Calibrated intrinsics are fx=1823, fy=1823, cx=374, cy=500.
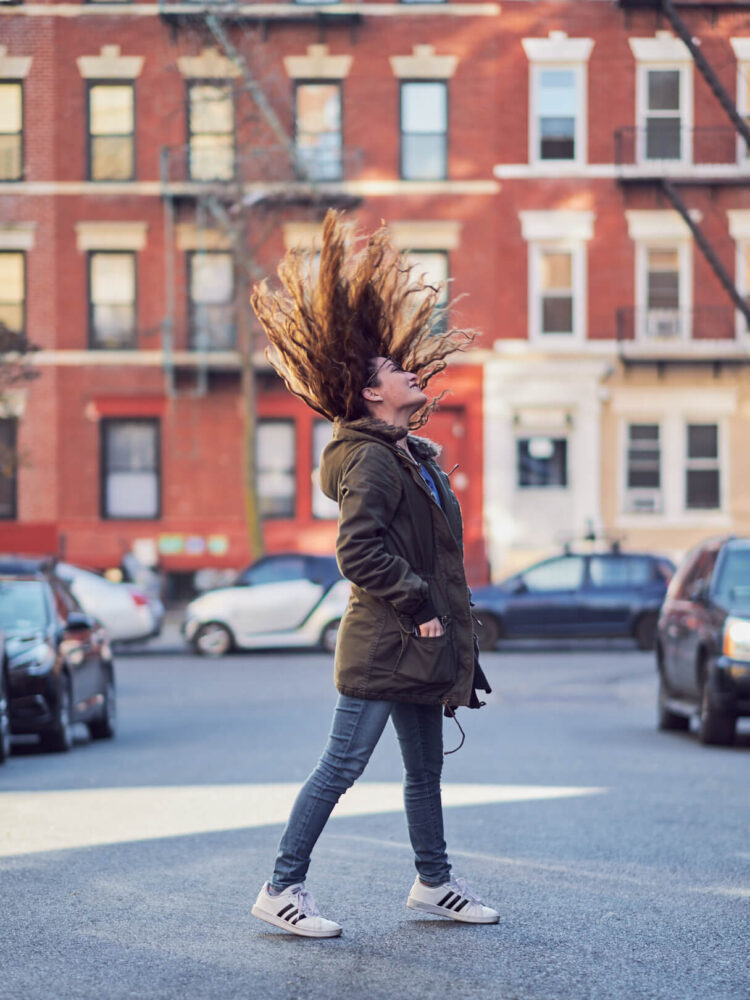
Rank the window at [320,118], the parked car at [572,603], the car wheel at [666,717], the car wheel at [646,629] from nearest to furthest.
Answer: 1. the car wheel at [666,717]
2. the parked car at [572,603]
3. the car wheel at [646,629]
4. the window at [320,118]

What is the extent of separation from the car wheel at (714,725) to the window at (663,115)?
23184mm

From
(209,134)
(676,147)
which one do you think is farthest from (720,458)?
(209,134)

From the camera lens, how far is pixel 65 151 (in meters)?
34.8

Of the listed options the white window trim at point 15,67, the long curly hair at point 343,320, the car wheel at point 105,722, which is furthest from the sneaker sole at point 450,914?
the white window trim at point 15,67

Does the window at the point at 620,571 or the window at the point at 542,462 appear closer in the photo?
the window at the point at 620,571

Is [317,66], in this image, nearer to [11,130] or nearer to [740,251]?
[11,130]

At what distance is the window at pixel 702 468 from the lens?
116 ft

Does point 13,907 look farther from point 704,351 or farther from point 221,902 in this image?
point 704,351

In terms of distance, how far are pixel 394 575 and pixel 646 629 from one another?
831 inches

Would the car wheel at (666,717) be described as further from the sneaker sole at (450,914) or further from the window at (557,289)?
the window at (557,289)

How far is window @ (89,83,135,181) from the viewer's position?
3484 cm

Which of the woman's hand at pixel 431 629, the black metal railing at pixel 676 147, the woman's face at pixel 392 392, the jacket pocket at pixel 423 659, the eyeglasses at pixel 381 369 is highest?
the black metal railing at pixel 676 147

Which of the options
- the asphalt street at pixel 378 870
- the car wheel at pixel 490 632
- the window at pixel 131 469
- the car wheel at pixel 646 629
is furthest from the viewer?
the window at pixel 131 469

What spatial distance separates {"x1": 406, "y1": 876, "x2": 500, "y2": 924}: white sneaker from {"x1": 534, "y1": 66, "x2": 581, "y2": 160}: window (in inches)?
1178
